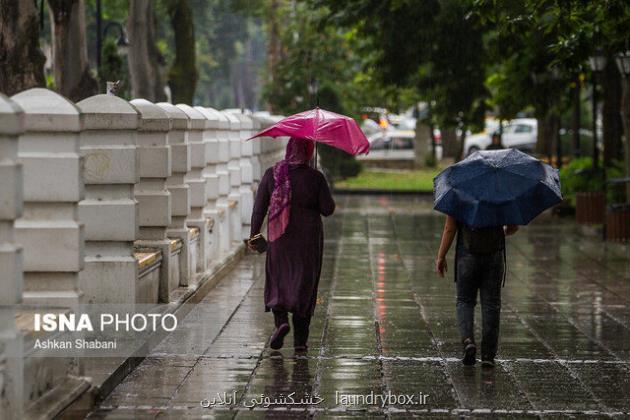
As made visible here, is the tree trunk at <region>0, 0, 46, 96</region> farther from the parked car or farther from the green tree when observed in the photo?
the parked car

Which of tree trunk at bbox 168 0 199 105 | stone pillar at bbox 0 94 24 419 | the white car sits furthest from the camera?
the white car

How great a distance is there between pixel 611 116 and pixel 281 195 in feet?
69.5

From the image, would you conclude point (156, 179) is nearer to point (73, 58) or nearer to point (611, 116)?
point (73, 58)

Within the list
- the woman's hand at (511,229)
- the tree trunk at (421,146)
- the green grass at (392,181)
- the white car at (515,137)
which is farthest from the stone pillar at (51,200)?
the white car at (515,137)

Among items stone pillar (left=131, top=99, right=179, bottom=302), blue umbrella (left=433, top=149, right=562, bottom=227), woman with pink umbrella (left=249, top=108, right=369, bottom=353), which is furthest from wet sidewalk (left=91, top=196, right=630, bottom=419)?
blue umbrella (left=433, top=149, right=562, bottom=227)

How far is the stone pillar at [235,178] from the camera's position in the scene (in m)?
20.0

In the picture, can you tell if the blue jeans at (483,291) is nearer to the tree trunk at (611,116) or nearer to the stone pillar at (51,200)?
the stone pillar at (51,200)

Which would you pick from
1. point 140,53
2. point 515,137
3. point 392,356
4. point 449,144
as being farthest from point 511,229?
point 515,137

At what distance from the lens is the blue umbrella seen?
10695 mm

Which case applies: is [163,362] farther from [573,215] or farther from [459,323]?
[573,215]

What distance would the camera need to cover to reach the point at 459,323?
11.0 meters

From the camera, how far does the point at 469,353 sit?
1089 cm

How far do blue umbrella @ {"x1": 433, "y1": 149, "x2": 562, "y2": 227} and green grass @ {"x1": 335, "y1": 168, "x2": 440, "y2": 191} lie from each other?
30834 millimetres

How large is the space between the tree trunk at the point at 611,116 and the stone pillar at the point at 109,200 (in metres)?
20.1
